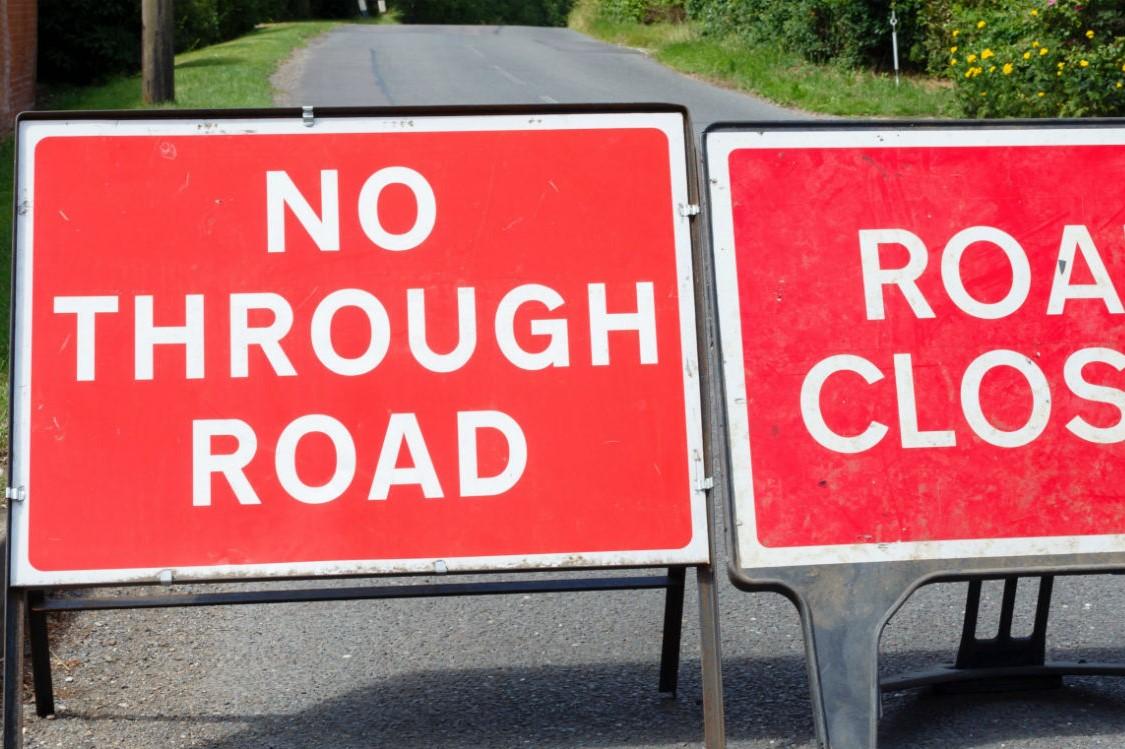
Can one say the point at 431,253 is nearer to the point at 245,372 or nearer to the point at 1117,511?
the point at 245,372

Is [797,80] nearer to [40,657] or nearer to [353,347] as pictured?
[353,347]

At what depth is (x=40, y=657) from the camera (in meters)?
3.80

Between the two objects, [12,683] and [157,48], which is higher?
[157,48]

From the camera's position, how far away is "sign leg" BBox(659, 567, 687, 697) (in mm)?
3945

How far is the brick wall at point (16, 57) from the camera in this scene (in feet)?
63.6

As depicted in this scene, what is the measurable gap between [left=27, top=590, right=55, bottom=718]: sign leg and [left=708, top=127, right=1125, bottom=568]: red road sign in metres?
1.88

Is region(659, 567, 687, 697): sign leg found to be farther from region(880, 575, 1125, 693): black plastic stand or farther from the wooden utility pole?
the wooden utility pole

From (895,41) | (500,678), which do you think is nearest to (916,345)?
(500,678)

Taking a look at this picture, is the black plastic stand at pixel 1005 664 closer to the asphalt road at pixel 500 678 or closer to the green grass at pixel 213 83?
the asphalt road at pixel 500 678

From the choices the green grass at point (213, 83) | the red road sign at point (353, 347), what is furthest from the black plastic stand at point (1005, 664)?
the green grass at point (213, 83)

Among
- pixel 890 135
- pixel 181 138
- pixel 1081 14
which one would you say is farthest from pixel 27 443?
pixel 1081 14

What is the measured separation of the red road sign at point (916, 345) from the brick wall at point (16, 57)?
17.4 metres

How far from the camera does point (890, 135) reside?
3.83 m

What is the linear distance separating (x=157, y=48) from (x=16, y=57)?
3.98m
